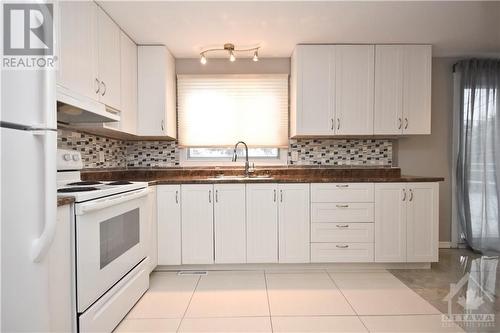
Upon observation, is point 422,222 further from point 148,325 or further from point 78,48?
point 78,48

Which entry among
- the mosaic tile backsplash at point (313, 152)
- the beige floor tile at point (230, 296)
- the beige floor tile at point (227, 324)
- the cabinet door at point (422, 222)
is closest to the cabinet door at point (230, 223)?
the beige floor tile at point (230, 296)

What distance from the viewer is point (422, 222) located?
105 inches

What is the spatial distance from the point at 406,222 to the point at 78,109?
2.89m

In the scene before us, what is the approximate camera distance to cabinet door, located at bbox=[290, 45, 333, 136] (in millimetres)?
2840

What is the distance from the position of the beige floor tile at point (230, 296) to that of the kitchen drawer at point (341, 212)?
30.7 inches

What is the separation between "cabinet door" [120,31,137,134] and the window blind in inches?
21.4

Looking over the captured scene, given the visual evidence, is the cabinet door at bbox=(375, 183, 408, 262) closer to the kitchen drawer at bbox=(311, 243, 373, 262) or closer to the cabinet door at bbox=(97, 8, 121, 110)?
the kitchen drawer at bbox=(311, 243, 373, 262)

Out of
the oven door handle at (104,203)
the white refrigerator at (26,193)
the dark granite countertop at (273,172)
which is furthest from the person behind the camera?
the dark granite countertop at (273,172)

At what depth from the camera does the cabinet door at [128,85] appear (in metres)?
2.54

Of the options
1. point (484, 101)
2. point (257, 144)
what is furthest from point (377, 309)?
point (484, 101)

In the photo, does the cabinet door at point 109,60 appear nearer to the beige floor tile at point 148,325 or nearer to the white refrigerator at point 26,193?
the white refrigerator at point 26,193

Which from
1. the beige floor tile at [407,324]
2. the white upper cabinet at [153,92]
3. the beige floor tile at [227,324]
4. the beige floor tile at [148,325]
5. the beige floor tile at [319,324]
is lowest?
the beige floor tile at [148,325]

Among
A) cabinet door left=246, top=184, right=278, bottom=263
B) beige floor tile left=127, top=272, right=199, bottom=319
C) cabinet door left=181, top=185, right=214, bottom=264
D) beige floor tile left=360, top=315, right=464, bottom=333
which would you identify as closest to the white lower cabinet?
beige floor tile left=360, top=315, right=464, bottom=333

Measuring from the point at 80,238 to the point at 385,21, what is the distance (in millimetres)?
2777
